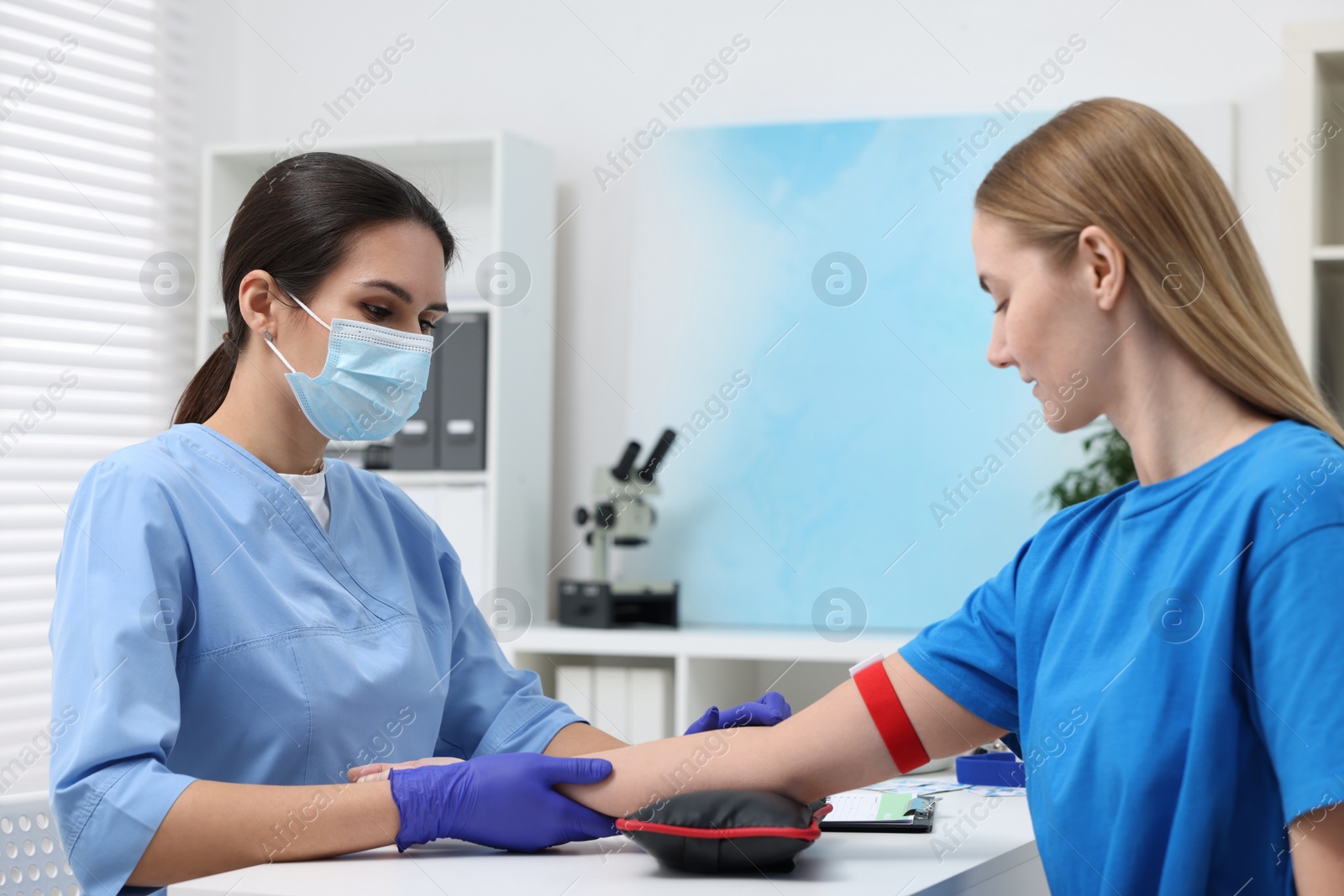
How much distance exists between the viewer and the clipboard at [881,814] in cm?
132

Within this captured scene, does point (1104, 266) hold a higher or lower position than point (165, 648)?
higher

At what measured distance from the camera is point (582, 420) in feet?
11.1

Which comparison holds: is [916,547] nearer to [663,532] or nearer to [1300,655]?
[663,532]

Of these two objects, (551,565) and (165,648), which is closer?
(165,648)

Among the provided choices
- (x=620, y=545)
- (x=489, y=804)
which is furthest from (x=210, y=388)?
(x=620, y=545)

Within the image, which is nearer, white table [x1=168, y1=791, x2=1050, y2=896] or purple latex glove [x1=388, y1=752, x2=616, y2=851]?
white table [x1=168, y1=791, x2=1050, y2=896]

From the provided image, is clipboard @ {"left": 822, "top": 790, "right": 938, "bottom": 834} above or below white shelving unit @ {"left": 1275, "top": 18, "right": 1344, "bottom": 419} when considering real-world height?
below

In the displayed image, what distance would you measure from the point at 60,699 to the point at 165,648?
105 millimetres

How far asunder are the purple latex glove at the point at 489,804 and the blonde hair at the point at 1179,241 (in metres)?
0.71

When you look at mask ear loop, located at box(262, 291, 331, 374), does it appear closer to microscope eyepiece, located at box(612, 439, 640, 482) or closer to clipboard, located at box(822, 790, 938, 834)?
clipboard, located at box(822, 790, 938, 834)

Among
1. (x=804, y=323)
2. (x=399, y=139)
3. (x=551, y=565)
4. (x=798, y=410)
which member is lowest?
(x=551, y=565)

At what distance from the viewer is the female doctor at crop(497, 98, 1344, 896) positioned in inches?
37.0

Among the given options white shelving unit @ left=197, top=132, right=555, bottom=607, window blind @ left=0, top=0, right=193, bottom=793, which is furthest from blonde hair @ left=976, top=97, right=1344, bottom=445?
window blind @ left=0, top=0, right=193, bottom=793

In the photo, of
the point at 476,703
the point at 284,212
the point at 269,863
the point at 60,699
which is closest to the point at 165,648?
the point at 60,699
